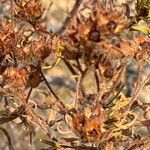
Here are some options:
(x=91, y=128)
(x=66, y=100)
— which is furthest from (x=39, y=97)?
(x=91, y=128)

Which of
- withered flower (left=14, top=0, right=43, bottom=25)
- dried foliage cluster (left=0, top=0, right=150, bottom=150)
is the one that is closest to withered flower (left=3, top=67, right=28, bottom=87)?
dried foliage cluster (left=0, top=0, right=150, bottom=150)

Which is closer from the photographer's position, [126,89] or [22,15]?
[22,15]

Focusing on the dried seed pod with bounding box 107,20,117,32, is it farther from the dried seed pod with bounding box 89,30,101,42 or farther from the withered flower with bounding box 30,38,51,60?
the withered flower with bounding box 30,38,51,60

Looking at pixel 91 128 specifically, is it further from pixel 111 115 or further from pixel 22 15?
pixel 22 15

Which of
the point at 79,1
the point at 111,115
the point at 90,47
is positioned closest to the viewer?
the point at 90,47

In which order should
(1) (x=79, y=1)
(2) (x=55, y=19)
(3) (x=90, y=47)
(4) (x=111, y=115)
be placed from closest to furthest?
1. (3) (x=90, y=47)
2. (4) (x=111, y=115)
3. (1) (x=79, y=1)
4. (2) (x=55, y=19)

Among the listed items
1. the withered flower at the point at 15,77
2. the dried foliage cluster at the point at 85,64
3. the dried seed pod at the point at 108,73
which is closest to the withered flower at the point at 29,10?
the dried foliage cluster at the point at 85,64

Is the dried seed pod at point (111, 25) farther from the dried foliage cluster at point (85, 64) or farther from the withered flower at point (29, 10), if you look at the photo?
the withered flower at point (29, 10)

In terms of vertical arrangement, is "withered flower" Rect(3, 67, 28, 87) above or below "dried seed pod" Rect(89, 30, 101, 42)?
below

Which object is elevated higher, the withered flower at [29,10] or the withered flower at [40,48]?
the withered flower at [29,10]
